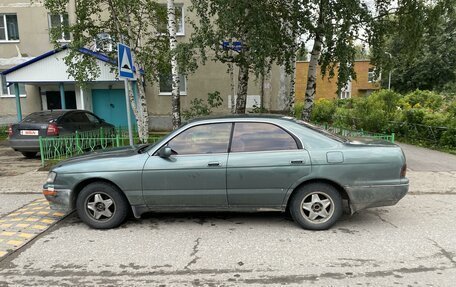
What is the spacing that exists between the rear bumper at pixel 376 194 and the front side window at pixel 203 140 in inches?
68.2

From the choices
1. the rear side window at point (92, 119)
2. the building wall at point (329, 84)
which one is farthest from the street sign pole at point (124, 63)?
the building wall at point (329, 84)

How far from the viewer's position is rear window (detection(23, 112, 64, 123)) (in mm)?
9750

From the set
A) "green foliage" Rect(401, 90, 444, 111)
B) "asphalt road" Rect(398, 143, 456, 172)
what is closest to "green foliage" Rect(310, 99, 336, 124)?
"green foliage" Rect(401, 90, 444, 111)

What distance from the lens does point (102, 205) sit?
4621 mm

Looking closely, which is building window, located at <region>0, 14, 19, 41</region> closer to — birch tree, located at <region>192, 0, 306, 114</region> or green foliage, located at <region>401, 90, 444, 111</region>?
birch tree, located at <region>192, 0, 306, 114</region>

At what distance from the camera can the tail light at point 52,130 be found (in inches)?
373

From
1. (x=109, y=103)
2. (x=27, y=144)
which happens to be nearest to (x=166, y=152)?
(x=27, y=144)

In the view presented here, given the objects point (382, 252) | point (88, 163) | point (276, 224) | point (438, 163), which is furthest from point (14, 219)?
point (438, 163)

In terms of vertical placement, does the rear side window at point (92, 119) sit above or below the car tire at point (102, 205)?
above

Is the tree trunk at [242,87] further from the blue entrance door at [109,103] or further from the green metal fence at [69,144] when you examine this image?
the blue entrance door at [109,103]

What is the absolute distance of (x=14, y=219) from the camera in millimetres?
5105

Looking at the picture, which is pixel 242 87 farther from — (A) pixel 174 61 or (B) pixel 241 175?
(B) pixel 241 175

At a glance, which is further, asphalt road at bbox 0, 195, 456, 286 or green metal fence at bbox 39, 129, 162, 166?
green metal fence at bbox 39, 129, 162, 166

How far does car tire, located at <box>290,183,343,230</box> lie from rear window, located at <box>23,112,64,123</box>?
8.18m
